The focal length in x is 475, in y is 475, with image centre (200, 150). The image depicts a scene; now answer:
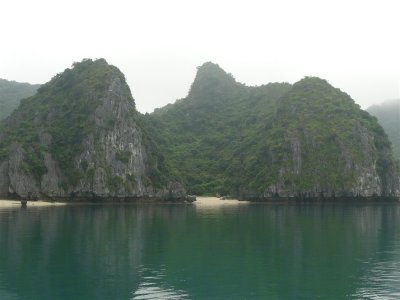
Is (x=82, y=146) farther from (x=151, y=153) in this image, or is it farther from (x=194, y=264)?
(x=194, y=264)

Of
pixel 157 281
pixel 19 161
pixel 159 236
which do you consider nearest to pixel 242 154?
pixel 19 161

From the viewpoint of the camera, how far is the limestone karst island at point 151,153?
391 feet

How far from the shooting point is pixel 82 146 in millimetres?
127688

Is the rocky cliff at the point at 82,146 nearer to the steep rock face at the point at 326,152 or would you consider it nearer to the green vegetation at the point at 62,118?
the green vegetation at the point at 62,118

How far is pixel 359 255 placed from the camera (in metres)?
36.0

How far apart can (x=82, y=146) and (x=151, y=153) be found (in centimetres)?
2197

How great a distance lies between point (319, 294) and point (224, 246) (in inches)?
641

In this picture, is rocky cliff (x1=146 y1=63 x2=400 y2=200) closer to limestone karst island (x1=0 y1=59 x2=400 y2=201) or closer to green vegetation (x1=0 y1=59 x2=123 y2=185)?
limestone karst island (x1=0 y1=59 x2=400 y2=201)

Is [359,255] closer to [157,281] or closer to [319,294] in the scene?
[319,294]

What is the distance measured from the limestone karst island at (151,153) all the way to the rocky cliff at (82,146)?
27cm

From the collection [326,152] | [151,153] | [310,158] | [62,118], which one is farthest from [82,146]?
[326,152]

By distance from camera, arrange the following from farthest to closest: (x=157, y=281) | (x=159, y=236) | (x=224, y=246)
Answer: (x=159, y=236)
(x=224, y=246)
(x=157, y=281)

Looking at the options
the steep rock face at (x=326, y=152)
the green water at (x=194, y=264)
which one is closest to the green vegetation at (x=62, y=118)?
the steep rock face at (x=326, y=152)

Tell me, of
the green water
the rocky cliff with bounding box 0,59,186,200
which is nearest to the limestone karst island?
the rocky cliff with bounding box 0,59,186,200
